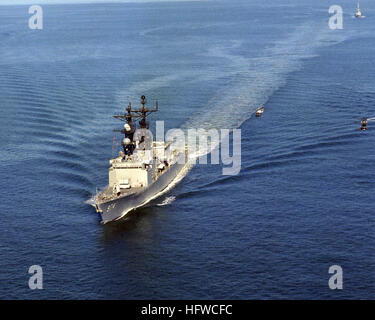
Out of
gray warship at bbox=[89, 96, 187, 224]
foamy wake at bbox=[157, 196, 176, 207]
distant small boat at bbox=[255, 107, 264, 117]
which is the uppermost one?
distant small boat at bbox=[255, 107, 264, 117]

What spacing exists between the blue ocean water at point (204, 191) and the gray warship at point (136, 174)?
6.52 feet

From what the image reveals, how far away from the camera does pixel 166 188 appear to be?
8725cm

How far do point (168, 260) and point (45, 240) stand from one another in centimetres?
1574

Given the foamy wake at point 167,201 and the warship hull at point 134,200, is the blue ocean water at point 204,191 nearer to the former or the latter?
the foamy wake at point 167,201

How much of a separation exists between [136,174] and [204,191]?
10.0 metres

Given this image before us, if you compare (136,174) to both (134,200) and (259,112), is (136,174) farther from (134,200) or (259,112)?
(259,112)

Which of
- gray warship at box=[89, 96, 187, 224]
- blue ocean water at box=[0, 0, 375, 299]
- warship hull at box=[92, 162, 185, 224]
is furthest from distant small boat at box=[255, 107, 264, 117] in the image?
warship hull at box=[92, 162, 185, 224]

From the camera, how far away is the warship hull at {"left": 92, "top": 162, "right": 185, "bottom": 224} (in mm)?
74938

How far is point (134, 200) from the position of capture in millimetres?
79625

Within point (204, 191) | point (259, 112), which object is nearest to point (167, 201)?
point (204, 191)

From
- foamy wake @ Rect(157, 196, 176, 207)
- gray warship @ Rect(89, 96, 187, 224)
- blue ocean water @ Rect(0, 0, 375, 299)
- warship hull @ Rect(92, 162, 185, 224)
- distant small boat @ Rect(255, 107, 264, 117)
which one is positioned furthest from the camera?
distant small boat @ Rect(255, 107, 264, 117)

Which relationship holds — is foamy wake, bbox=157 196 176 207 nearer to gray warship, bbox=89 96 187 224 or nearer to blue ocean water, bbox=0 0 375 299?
blue ocean water, bbox=0 0 375 299

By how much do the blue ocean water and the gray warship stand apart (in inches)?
78.3

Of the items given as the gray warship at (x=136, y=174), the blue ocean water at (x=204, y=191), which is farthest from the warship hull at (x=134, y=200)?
the blue ocean water at (x=204, y=191)
